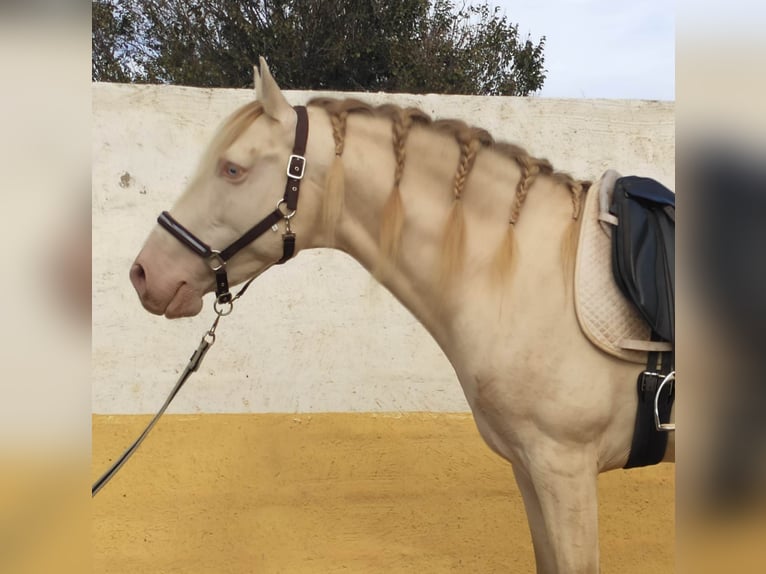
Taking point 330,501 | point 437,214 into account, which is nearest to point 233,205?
point 437,214

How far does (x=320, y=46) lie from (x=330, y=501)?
6.09m

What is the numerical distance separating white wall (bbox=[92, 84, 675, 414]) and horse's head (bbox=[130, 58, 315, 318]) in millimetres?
1910

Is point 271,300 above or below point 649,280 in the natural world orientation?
below

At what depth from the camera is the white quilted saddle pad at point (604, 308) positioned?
1.34 meters

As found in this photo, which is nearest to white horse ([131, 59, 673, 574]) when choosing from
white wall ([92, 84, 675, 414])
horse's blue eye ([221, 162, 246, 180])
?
horse's blue eye ([221, 162, 246, 180])

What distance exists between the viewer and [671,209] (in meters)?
1.40

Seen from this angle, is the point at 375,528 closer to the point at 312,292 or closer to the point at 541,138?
the point at 312,292

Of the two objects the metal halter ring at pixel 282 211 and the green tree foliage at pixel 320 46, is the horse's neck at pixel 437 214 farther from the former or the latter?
the green tree foliage at pixel 320 46

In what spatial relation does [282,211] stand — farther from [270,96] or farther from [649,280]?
[649,280]

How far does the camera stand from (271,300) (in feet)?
11.1

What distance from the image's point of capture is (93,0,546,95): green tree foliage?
24.5ft

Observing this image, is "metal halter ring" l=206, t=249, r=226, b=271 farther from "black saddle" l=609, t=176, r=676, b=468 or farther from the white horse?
"black saddle" l=609, t=176, r=676, b=468

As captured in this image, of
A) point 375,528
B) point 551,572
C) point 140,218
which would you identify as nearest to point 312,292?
point 140,218

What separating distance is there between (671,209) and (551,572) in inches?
36.7
